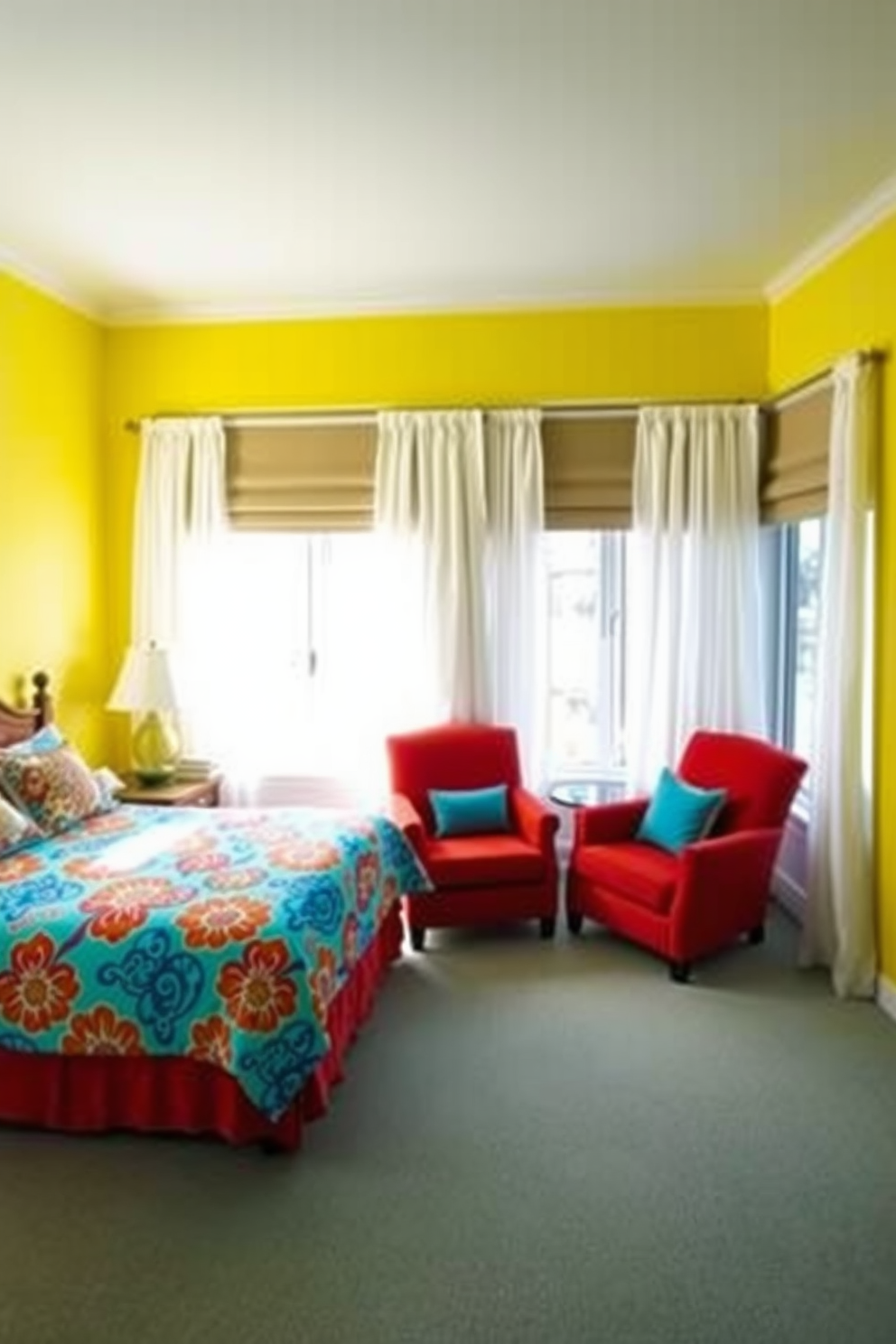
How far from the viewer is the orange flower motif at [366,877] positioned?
334 centimetres

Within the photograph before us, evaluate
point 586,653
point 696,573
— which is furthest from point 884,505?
point 586,653

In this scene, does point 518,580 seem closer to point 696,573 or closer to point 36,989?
point 696,573

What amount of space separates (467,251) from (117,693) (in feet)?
8.63

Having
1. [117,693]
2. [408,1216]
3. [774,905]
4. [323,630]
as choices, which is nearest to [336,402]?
[323,630]

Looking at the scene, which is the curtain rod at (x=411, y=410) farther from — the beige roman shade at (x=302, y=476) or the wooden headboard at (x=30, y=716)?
the wooden headboard at (x=30, y=716)

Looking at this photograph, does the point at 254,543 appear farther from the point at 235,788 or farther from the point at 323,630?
the point at 235,788

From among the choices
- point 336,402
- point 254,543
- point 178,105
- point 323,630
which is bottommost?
point 323,630

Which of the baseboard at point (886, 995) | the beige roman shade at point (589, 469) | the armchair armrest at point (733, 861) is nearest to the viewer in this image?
the baseboard at point (886, 995)

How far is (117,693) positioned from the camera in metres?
4.59

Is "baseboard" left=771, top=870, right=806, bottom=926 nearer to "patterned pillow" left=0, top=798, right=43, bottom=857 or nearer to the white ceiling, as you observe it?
the white ceiling

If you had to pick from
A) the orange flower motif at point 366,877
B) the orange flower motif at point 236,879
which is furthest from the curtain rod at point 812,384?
the orange flower motif at point 236,879

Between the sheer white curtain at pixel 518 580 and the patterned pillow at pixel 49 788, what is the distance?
203 cm

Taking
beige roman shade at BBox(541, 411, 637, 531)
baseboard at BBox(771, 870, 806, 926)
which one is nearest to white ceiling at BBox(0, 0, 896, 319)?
beige roman shade at BBox(541, 411, 637, 531)

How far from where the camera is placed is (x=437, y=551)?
4.77 m
